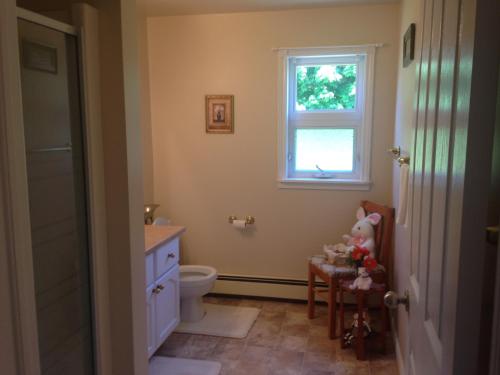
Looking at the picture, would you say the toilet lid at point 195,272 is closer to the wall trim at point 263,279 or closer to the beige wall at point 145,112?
the wall trim at point 263,279

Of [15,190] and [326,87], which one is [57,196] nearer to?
[15,190]

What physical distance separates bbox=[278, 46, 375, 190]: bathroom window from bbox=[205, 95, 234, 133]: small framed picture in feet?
1.37

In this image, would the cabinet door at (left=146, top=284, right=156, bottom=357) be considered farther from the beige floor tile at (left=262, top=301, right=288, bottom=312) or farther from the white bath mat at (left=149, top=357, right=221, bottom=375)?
the beige floor tile at (left=262, top=301, right=288, bottom=312)

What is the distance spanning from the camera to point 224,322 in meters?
3.20

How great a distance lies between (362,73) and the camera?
10.8ft

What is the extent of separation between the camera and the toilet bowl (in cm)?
304

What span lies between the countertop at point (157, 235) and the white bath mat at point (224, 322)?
796mm

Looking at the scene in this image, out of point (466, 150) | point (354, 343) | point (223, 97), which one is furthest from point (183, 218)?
point (466, 150)

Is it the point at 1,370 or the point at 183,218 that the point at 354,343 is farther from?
the point at 1,370

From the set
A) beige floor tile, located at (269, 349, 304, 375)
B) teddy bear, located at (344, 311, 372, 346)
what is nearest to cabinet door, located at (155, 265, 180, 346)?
beige floor tile, located at (269, 349, 304, 375)

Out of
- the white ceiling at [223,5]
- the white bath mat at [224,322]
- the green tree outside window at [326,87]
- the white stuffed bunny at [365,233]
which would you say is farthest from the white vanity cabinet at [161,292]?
the white ceiling at [223,5]

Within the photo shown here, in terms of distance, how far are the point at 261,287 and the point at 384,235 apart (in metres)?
1.17

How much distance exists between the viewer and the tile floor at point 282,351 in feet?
8.51

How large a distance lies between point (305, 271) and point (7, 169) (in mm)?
2766
